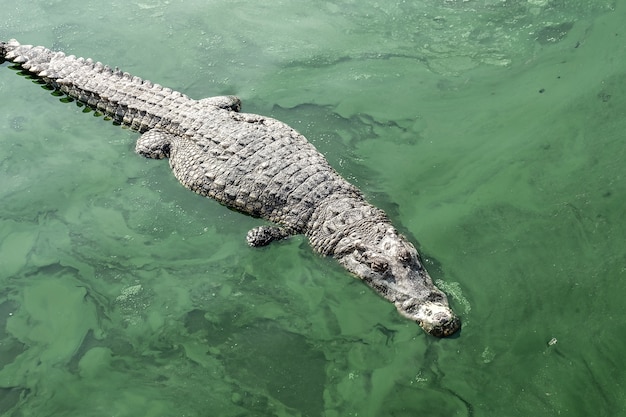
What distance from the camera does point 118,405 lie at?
13.8 feet

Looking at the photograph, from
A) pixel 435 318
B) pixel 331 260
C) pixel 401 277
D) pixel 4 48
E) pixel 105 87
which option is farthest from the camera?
pixel 4 48

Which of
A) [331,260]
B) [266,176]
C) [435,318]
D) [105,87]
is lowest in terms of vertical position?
[105,87]

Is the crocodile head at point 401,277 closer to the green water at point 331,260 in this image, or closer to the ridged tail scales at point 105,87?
the green water at point 331,260

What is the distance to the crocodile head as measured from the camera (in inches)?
171

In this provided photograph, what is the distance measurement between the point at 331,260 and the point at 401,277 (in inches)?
26.2

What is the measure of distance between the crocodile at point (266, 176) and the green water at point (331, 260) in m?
0.14

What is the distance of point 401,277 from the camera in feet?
15.1

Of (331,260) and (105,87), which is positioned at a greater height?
(331,260)

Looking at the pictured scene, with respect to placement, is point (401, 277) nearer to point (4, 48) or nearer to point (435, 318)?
point (435, 318)

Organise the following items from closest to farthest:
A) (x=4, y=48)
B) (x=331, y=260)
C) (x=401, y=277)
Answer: (x=401, y=277) < (x=331, y=260) < (x=4, y=48)

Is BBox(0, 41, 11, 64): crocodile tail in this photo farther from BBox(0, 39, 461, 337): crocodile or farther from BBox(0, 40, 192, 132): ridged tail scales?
BBox(0, 39, 461, 337): crocodile

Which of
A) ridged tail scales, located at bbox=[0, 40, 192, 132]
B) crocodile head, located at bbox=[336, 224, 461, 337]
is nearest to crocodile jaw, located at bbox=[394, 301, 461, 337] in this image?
crocodile head, located at bbox=[336, 224, 461, 337]

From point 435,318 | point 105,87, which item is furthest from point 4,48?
point 435,318

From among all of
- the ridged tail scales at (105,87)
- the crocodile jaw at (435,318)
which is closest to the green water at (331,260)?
the crocodile jaw at (435,318)
